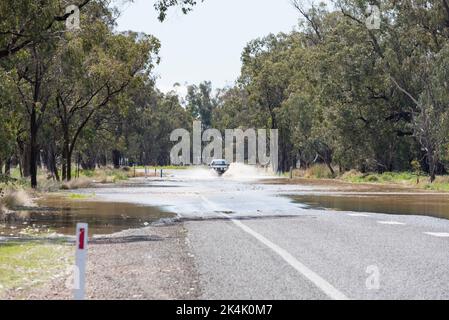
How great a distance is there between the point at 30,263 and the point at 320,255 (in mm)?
4763

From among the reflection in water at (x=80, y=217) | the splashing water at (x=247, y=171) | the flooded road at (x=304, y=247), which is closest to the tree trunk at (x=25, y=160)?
the splashing water at (x=247, y=171)

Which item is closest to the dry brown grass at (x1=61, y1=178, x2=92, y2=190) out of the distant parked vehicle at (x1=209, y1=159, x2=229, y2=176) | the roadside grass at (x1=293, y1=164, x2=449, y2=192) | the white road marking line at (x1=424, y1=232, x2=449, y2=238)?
the roadside grass at (x1=293, y1=164, x2=449, y2=192)

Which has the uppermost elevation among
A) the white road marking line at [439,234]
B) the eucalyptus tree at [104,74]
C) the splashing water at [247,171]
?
the eucalyptus tree at [104,74]

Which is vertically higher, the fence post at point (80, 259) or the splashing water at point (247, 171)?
the fence post at point (80, 259)

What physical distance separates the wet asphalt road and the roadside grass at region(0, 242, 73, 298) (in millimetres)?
2238

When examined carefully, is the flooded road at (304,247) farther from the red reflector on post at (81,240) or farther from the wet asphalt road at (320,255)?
the red reflector on post at (81,240)

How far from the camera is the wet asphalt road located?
9.52m

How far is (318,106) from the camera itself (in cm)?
7731

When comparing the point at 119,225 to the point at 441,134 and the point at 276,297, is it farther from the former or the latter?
the point at 441,134

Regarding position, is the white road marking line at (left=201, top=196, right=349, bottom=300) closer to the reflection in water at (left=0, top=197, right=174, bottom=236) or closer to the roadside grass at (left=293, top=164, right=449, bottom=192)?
the reflection in water at (left=0, top=197, right=174, bottom=236)

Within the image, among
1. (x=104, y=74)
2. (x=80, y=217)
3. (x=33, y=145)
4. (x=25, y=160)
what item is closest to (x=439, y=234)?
(x=80, y=217)

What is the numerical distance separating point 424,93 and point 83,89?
82.0 feet

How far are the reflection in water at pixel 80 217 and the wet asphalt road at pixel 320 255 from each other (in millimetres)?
1853

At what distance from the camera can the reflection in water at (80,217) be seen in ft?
66.4
